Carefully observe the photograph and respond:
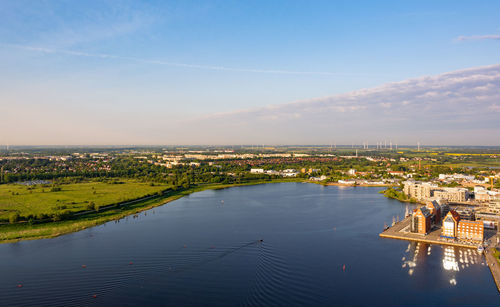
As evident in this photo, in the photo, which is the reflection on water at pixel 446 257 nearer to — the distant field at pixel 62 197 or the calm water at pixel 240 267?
the calm water at pixel 240 267

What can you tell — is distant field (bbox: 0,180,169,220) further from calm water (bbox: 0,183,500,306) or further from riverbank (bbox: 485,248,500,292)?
riverbank (bbox: 485,248,500,292)

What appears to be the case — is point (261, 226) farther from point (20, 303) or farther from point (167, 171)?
point (167, 171)

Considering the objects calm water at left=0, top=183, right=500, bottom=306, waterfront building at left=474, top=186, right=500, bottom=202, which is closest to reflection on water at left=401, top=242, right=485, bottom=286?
calm water at left=0, top=183, right=500, bottom=306

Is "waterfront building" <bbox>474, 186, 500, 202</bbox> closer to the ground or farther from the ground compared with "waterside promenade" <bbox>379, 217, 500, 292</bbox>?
farther from the ground

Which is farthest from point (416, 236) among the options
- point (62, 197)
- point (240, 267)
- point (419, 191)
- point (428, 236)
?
point (62, 197)

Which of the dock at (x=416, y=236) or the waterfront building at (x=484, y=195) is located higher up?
the waterfront building at (x=484, y=195)

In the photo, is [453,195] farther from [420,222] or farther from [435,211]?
[420,222]

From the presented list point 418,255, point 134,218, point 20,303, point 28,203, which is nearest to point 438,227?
point 418,255

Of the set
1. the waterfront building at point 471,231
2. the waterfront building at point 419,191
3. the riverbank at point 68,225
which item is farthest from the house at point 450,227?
the riverbank at point 68,225
